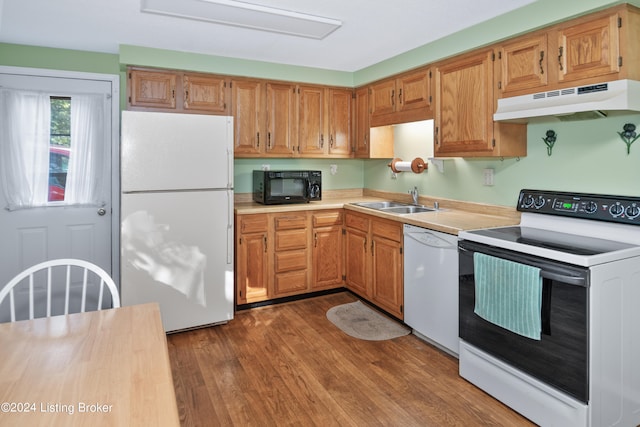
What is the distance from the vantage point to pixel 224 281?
133 inches

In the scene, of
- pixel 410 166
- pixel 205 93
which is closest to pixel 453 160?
pixel 410 166

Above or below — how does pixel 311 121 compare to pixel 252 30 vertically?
below

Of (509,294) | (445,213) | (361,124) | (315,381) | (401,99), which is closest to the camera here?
(509,294)

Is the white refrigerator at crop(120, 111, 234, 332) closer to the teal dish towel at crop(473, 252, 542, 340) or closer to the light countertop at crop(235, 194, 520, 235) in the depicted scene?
the light countertop at crop(235, 194, 520, 235)

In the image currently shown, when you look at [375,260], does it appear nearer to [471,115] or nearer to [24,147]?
[471,115]

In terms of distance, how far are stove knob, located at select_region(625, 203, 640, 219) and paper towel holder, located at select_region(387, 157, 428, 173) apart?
5.63ft

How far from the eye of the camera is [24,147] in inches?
133

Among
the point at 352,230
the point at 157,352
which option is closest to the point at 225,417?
the point at 157,352

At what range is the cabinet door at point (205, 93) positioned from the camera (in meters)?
3.62

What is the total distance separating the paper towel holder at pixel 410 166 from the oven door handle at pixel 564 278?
185 centimetres

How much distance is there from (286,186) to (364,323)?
148 cm

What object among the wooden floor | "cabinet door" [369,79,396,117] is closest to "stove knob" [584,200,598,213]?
the wooden floor

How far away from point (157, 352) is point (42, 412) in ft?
1.11

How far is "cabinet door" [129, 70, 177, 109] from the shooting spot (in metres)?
3.44
